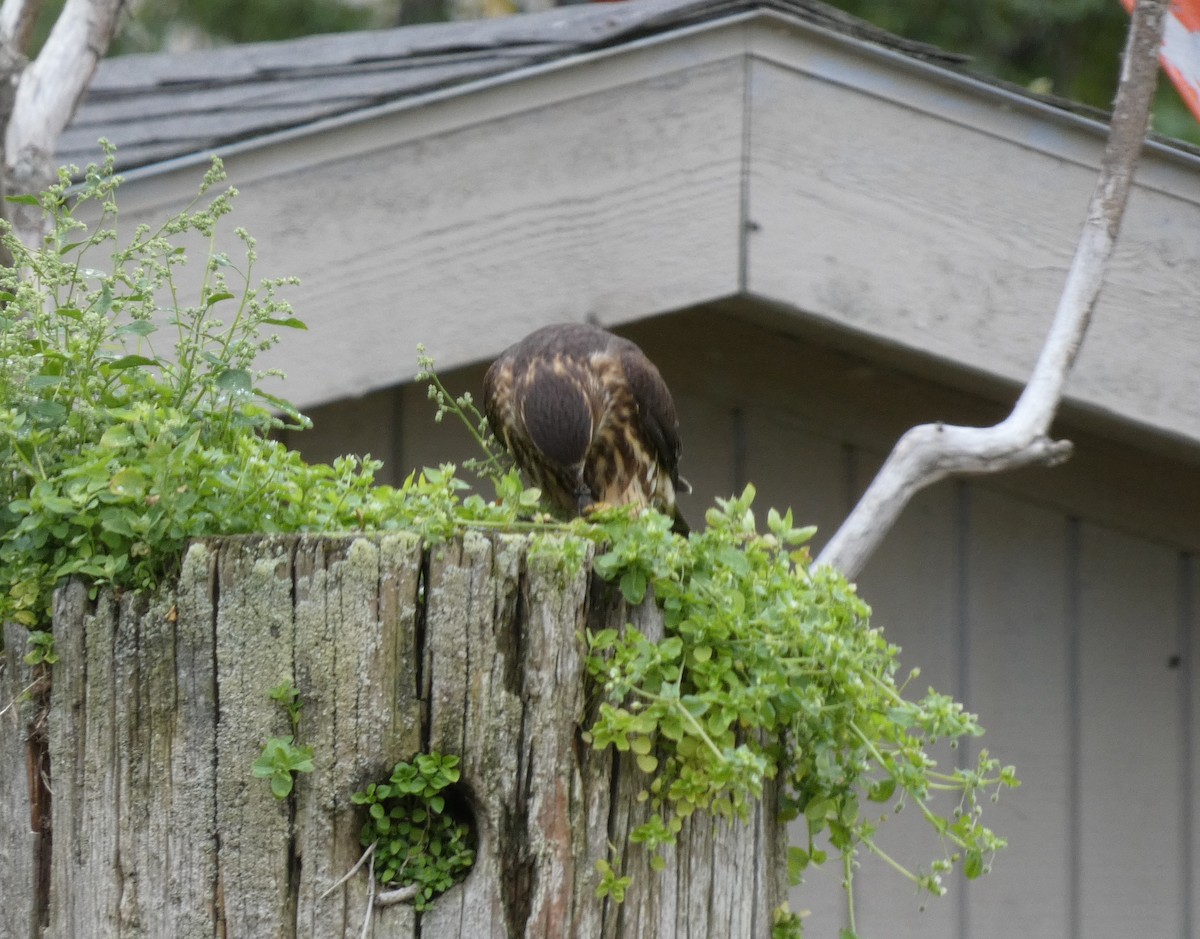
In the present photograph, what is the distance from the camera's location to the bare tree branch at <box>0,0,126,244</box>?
9.80 ft

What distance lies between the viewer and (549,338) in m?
3.11

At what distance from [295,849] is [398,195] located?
6.12 ft

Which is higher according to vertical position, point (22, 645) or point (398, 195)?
point (398, 195)

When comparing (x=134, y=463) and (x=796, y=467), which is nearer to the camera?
(x=134, y=463)

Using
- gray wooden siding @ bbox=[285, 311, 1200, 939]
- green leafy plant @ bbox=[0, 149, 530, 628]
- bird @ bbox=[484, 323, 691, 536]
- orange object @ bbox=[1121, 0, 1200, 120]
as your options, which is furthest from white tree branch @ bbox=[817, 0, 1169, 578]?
gray wooden siding @ bbox=[285, 311, 1200, 939]

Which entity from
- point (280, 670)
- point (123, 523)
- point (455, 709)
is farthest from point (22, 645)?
point (455, 709)

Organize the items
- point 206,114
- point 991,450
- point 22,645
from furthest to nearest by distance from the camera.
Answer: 1. point 206,114
2. point 991,450
3. point 22,645

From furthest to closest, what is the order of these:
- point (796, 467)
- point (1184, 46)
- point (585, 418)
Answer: point (796, 467) < point (585, 418) < point (1184, 46)

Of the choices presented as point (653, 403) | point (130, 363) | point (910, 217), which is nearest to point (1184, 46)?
point (910, 217)

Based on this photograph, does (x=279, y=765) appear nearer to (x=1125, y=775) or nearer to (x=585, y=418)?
(x=585, y=418)

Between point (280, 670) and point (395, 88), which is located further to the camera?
point (395, 88)

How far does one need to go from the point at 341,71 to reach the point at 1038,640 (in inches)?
96.9

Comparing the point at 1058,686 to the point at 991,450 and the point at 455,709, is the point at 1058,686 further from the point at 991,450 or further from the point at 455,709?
the point at 455,709

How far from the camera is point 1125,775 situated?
403 centimetres
